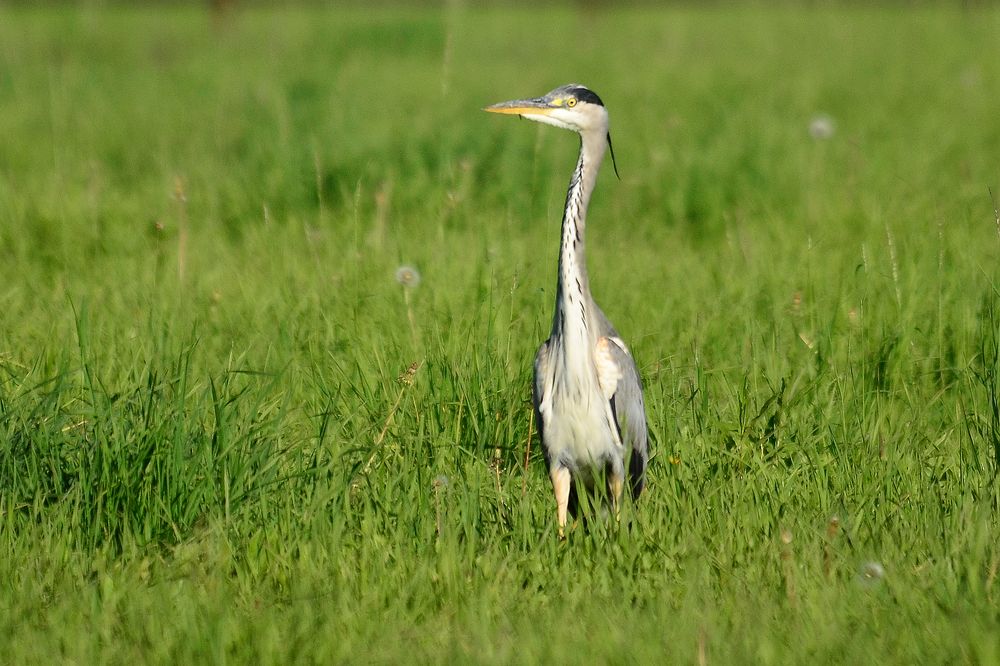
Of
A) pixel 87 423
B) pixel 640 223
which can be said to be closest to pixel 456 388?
pixel 87 423

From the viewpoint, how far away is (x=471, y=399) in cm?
403

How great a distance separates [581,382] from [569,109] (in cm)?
94

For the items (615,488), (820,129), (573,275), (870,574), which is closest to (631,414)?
(615,488)

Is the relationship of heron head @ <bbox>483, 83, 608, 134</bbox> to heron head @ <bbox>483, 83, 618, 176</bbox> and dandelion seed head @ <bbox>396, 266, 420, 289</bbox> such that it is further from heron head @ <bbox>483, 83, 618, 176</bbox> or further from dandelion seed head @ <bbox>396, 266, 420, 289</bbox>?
dandelion seed head @ <bbox>396, 266, 420, 289</bbox>

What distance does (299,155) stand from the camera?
7285 millimetres

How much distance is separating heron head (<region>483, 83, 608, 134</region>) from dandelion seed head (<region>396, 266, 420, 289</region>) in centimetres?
127

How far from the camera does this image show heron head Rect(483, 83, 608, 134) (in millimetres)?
4012

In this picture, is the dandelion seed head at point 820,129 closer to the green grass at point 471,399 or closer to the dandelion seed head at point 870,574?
the green grass at point 471,399

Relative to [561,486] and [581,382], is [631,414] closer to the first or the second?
[581,382]

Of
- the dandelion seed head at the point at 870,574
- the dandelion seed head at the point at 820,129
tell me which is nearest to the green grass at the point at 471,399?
the dandelion seed head at the point at 870,574

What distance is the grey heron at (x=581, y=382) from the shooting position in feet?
12.4

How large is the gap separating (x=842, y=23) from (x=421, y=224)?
16.5m

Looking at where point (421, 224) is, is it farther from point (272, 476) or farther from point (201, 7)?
point (201, 7)

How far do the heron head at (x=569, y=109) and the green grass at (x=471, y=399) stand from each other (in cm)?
74
